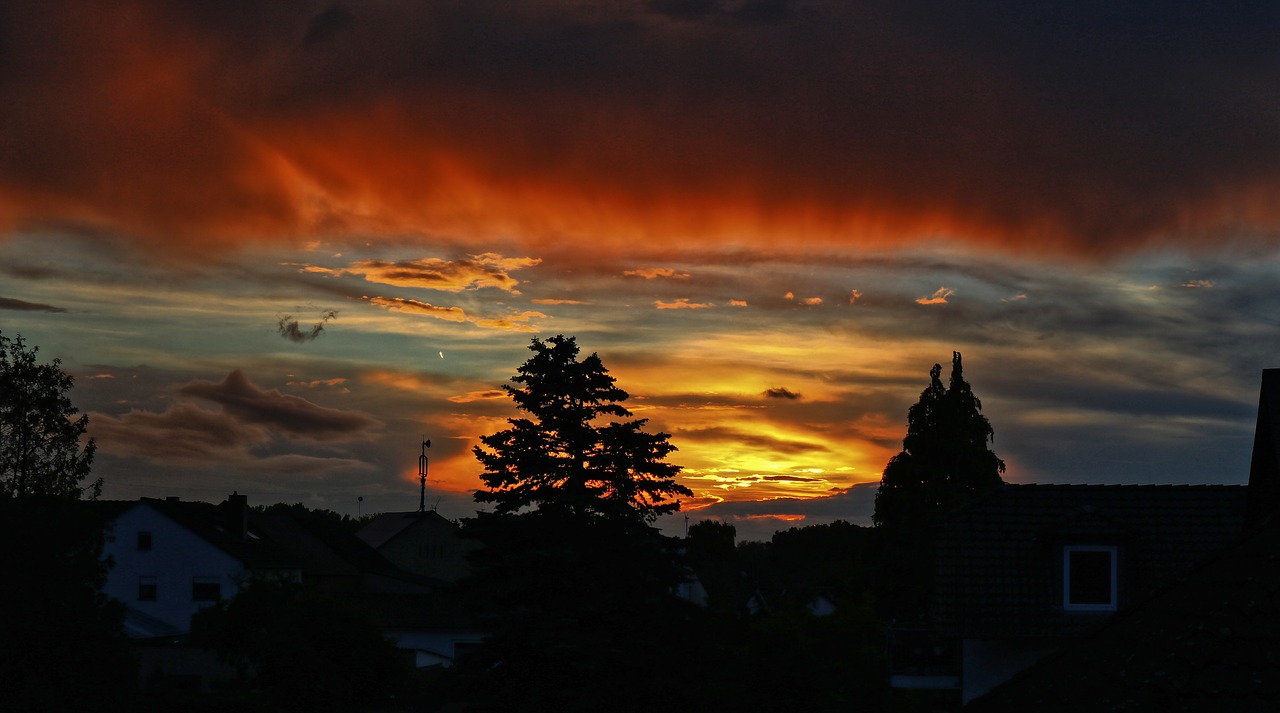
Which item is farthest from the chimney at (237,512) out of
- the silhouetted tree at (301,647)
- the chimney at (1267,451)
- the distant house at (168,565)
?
the chimney at (1267,451)

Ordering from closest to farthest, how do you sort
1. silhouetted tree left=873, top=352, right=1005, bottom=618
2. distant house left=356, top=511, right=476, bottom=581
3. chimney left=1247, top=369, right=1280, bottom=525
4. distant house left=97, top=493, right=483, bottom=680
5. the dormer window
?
1. chimney left=1247, top=369, right=1280, bottom=525
2. the dormer window
3. silhouetted tree left=873, top=352, right=1005, bottom=618
4. distant house left=97, top=493, right=483, bottom=680
5. distant house left=356, top=511, right=476, bottom=581

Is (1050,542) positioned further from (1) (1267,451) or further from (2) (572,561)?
(1) (1267,451)

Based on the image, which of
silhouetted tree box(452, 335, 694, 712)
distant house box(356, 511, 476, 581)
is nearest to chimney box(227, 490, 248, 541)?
distant house box(356, 511, 476, 581)

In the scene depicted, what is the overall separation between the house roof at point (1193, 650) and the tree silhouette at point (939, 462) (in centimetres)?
5121

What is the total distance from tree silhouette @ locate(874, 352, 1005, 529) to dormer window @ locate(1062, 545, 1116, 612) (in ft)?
91.6

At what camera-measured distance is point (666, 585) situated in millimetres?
29969

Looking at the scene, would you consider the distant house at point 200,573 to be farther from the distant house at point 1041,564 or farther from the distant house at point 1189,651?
the distant house at point 1189,651

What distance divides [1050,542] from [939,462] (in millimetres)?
30158

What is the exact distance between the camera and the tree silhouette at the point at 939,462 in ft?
185

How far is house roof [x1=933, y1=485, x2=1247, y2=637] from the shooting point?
26953 mm

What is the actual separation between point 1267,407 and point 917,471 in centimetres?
5032

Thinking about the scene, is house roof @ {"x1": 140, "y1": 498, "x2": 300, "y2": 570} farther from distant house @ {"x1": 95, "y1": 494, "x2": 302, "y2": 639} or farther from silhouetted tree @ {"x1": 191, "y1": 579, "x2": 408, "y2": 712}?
silhouetted tree @ {"x1": 191, "y1": 579, "x2": 408, "y2": 712}

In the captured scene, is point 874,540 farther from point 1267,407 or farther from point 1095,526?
point 1267,407

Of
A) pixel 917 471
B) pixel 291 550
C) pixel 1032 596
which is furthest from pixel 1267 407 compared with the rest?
pixel 291 550
